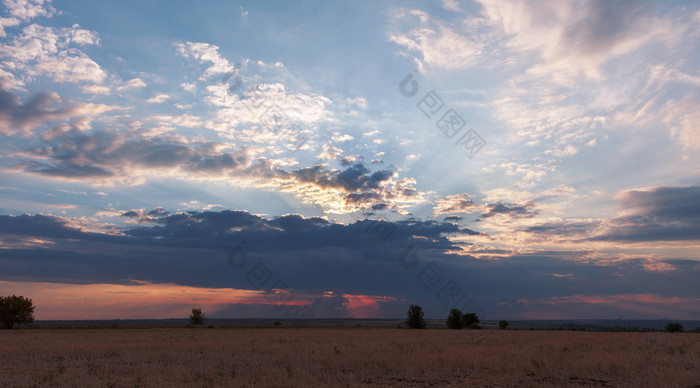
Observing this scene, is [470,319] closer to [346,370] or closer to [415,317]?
[415,317]

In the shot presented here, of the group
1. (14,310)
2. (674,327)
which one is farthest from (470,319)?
(14,310)

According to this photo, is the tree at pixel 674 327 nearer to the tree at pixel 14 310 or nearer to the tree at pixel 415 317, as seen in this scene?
the tree at pixel 415 317

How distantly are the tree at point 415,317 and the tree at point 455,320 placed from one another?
291 inches

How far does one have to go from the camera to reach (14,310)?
75688 millimetres

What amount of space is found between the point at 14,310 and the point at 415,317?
83.5 metres

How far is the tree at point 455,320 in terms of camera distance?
109 metres

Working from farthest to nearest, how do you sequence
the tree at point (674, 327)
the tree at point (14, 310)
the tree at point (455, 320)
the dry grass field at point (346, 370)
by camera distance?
the tree at point (455, 320) < the tree at point (674, 327) < the tree at point (14, 310) < the dry grass field at point (346, 370)

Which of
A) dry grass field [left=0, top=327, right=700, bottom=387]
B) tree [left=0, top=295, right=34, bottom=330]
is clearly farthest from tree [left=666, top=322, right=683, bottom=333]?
tree [left=0, top=295, right=34, bottom=330]

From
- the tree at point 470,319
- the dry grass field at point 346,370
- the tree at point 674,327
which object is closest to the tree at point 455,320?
the tree at point 470,319

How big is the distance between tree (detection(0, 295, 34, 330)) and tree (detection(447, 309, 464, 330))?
296 ft

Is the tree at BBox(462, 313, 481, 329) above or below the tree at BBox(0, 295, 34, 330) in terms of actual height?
below

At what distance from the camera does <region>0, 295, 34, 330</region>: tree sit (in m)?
74.9

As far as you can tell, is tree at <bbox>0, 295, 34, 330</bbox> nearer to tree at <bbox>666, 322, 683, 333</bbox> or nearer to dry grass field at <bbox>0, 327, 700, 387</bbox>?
dry grass field at <bbox>0, 327, 700, 387</bbox>

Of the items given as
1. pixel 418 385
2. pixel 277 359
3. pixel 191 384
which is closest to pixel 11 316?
pixel 277 359
